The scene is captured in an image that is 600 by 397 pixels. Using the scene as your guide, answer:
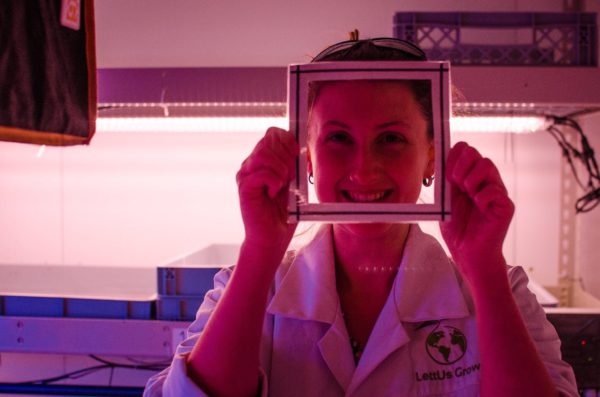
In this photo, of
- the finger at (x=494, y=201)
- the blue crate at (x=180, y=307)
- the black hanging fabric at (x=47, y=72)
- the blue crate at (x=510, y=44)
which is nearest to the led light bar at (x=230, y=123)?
the blue crate at (x=510, y=44)

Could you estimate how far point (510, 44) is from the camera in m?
1.46

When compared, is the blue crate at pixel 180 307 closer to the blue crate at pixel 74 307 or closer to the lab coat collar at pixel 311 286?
the blue crate at pixel 74 307

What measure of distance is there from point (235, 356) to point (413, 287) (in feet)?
1.35

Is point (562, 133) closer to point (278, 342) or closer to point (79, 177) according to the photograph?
point (278, 342)

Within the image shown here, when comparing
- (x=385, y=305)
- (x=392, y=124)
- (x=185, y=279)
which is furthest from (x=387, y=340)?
(x=185, y=279)

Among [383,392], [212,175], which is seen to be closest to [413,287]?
[383,392]

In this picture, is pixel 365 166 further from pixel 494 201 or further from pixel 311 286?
pixel 311 286

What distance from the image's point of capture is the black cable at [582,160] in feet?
6.82

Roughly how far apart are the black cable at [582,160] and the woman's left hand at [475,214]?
4.67ft

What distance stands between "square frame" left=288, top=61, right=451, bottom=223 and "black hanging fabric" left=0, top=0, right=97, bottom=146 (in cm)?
65

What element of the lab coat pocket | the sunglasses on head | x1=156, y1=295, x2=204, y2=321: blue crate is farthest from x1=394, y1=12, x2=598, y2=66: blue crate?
x1=156, y1=295, x2=204, y2=321: blue crate

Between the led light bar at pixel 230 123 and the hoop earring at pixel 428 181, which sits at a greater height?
the led light bar at pixel 230 123

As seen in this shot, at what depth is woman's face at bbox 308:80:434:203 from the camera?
0.83m

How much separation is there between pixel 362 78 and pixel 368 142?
11 centimetres
